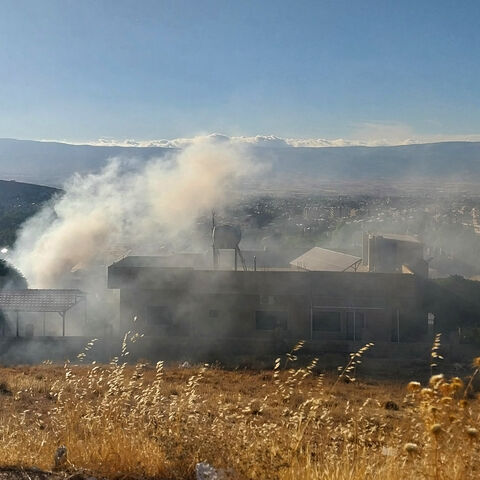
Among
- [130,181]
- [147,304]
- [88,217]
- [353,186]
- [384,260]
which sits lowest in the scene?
[147,304]

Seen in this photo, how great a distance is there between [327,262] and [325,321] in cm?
588

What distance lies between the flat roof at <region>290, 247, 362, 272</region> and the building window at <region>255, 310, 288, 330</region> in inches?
157

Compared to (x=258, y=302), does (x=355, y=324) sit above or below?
below

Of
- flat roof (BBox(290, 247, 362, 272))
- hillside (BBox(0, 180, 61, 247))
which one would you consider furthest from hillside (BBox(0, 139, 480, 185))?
flat roof (BBox(290, 247, 362, 272))

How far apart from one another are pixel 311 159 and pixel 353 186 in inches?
610

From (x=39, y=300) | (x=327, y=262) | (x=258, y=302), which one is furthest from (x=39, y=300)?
(x=327, y=262)

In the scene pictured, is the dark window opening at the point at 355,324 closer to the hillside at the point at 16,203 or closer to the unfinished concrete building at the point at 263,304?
the unfinished concrete building at the point at 263,304

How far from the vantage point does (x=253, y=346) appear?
1931 centimetres

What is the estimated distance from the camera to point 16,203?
2522 inches

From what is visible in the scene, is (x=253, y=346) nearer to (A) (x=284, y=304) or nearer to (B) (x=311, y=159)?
(A) (x=284, y=304)

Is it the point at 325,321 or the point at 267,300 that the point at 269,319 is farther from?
the point at 325,321

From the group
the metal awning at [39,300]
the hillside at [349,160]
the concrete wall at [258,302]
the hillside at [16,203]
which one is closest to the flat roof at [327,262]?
the concrete wall at [258,302]

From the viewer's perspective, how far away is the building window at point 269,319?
2056 centimetres

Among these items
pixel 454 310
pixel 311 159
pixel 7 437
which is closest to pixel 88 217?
pixel 454 310
